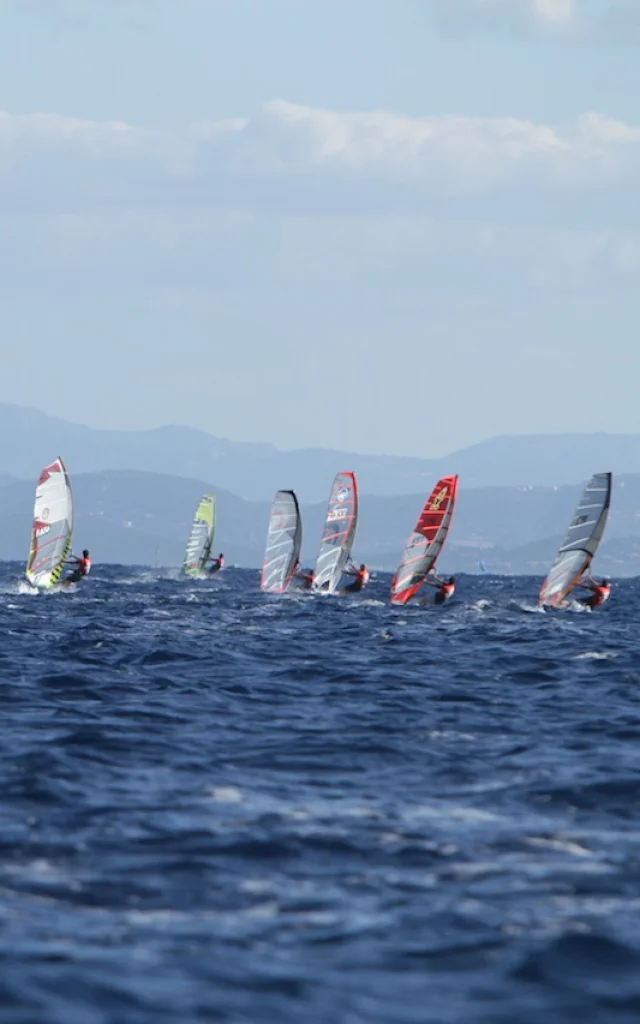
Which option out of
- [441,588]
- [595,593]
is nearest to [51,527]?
[441,588]

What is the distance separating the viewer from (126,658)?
33.8 meters

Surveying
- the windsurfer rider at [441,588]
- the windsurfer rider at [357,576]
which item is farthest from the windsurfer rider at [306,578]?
the windsurfer rider at [441,588]

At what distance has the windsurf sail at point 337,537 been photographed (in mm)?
64188

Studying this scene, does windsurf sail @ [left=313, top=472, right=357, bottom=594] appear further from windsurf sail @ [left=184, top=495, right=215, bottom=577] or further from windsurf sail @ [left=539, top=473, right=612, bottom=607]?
windsurf sail @ [left=184, top=495, right=215, bottom=577]

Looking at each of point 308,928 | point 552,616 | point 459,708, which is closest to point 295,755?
point 459,708

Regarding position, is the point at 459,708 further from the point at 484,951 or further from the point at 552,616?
the point at 552,616

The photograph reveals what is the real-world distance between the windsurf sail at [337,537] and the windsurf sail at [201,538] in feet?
78.2

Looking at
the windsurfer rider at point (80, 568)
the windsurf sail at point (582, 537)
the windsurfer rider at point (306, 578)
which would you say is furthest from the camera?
the windsurfer rider at point (306, 578)

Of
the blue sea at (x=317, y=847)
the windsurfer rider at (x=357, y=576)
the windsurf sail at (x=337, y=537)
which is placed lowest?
the blue sea at (x=317, y=847)

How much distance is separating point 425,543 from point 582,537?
6.27m

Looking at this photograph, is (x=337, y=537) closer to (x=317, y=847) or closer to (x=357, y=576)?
(x=357, y=576)

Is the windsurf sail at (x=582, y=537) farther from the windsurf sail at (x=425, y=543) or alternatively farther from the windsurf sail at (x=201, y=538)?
the windsurf sail at (x=201, y=538)

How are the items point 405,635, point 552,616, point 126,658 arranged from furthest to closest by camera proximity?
point 552,616 → point 405,635 → point 126,658

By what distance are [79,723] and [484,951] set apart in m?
12.4
